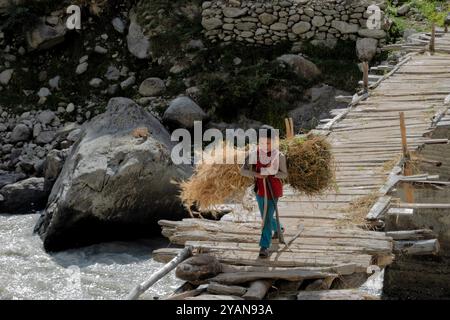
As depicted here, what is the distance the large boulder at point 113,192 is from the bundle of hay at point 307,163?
4850mm

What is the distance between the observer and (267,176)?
7730mm

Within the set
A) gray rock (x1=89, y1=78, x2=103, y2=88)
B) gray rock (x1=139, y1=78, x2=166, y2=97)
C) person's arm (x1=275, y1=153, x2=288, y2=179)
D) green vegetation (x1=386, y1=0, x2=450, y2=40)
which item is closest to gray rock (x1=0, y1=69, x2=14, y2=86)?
gray rock (x1=89, y1=78, x2=103, y2=88)

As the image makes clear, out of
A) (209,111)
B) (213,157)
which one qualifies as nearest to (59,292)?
(213,157)

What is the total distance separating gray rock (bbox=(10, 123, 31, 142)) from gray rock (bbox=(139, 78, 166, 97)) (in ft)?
8.19

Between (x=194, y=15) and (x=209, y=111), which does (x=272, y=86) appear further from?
(x=194, y=15)

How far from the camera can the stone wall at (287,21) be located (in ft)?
57.6

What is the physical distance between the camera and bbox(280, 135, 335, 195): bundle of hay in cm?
820

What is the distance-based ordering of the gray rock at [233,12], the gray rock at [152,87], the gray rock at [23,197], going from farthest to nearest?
the gray rock at [233,12] → the gray rock at [152,87] → the gray rock at [23,197]

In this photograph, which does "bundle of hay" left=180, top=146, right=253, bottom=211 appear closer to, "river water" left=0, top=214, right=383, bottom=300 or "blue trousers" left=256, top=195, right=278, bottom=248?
"blue trousers" left=256, top=195, right=278, bottom=248

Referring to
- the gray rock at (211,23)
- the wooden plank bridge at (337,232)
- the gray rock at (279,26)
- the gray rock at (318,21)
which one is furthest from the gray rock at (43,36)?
the wooden plank bridge at (337,232)

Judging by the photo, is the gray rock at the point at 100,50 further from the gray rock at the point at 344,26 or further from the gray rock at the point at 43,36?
the gray rock at the point at 344,26

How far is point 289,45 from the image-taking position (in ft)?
58.7

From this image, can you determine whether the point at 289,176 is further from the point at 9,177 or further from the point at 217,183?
the point at 9,177
